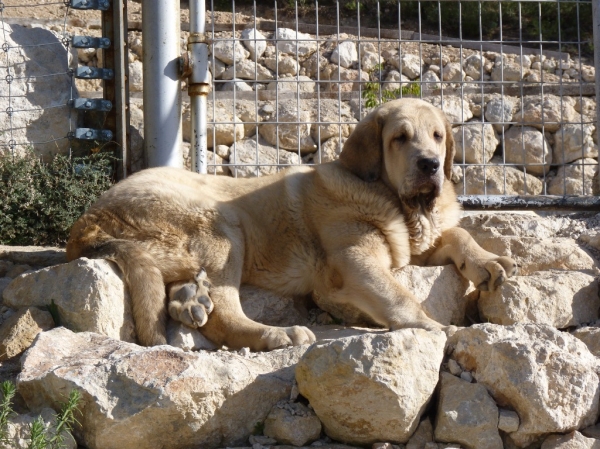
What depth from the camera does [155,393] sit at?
141 inches

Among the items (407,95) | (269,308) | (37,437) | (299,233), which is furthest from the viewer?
(407,95)

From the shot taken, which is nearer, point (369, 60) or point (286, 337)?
point (286, 337)

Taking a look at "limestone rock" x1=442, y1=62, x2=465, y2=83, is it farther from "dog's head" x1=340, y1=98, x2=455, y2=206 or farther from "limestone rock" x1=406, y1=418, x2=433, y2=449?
"limestone rock" x1=406, y1=418, x2=433, y2=449

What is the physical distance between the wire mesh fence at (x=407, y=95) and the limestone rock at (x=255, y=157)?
0.01 meters

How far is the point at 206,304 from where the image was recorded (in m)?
5.03

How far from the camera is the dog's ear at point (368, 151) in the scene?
18.9 ft

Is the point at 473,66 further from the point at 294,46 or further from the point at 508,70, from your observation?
the point at 294,46

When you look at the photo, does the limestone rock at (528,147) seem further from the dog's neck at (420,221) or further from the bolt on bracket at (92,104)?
the bolt on bracket at (92,104)

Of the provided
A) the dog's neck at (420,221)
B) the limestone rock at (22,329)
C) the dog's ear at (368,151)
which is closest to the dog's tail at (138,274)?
the limestone rock at (22,329)

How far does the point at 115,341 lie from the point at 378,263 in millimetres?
1798

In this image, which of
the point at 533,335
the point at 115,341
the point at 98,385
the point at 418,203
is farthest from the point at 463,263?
the point at 98,385

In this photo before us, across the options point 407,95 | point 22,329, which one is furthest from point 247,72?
point 22,329

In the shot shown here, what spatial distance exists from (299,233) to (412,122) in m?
1.04

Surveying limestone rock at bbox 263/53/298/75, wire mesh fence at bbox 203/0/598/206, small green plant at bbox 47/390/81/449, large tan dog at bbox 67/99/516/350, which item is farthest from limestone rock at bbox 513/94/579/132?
small green plant at bbox 47/390/81/449
